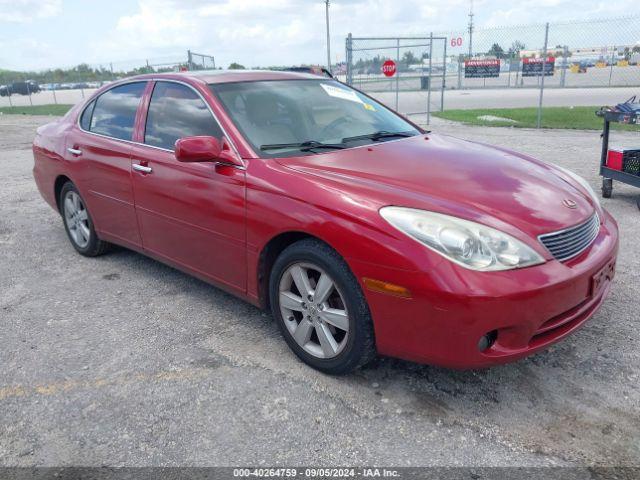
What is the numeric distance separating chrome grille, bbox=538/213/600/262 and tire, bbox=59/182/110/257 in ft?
12.2

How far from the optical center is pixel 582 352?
10.3 feet

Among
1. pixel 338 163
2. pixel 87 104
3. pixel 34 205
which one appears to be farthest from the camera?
pixel 34 205

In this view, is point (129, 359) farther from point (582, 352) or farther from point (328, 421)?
point (582, 352)

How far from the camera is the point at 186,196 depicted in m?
3.54

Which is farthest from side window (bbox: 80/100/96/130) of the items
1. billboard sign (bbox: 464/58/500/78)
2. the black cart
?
billboard sign (bbox: 464/58/500/78)

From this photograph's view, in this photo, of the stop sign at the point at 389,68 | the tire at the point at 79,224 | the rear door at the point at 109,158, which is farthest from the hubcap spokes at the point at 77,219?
the stop sign at the point at 389,68

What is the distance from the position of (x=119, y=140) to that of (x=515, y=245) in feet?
10.00

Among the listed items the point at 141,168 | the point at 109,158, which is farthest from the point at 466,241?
the point at 109,158

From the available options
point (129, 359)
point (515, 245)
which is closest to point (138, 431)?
point (129, 359)

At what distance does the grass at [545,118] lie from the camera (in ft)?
42.0

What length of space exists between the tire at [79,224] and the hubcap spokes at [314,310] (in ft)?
8.17

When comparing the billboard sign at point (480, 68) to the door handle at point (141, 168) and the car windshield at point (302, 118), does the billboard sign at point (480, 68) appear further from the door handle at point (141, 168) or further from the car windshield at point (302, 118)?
the door handle at point (141, 168)

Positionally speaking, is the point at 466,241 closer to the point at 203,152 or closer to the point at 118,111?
the point at 203,152

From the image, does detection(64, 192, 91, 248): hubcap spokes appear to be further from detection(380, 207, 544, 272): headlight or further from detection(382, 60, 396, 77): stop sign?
detection(382, 60, 396, 77): stop sign
